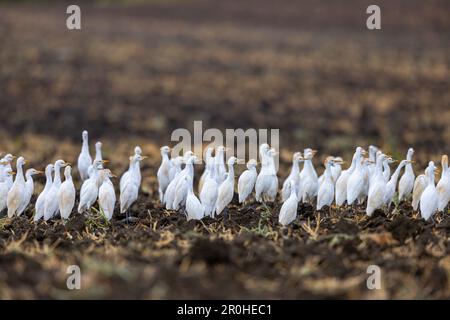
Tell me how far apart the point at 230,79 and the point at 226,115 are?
5.12 metres

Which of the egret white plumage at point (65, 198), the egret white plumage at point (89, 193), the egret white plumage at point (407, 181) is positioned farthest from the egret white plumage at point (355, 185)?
the egret white plumage at point (65, 198)

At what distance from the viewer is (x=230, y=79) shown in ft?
94.5

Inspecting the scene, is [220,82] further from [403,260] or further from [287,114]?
[403,260]

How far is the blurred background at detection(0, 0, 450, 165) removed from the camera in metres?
21.7

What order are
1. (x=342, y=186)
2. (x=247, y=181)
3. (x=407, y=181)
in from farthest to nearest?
1. (x=247, y=181)
2. (x=342, y=186)
3. (x=407, y=181)

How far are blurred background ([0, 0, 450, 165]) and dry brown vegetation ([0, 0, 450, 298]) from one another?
0.10 metres

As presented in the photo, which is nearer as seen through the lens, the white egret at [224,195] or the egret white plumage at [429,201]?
the egret white plumage at [429,201]

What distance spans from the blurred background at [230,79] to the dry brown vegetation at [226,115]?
10cm

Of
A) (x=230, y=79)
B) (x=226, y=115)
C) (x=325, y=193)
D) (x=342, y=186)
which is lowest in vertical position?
(x=325, y=193)

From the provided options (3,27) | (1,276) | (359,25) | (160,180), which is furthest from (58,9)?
(1,276)

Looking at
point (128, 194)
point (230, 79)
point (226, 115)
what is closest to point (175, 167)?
point (128, 194)

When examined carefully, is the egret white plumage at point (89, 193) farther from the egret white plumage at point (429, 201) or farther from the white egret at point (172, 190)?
the egret white plumage at point (429, 201)

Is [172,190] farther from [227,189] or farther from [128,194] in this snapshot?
[227,189]

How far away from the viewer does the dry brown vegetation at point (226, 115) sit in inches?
299
